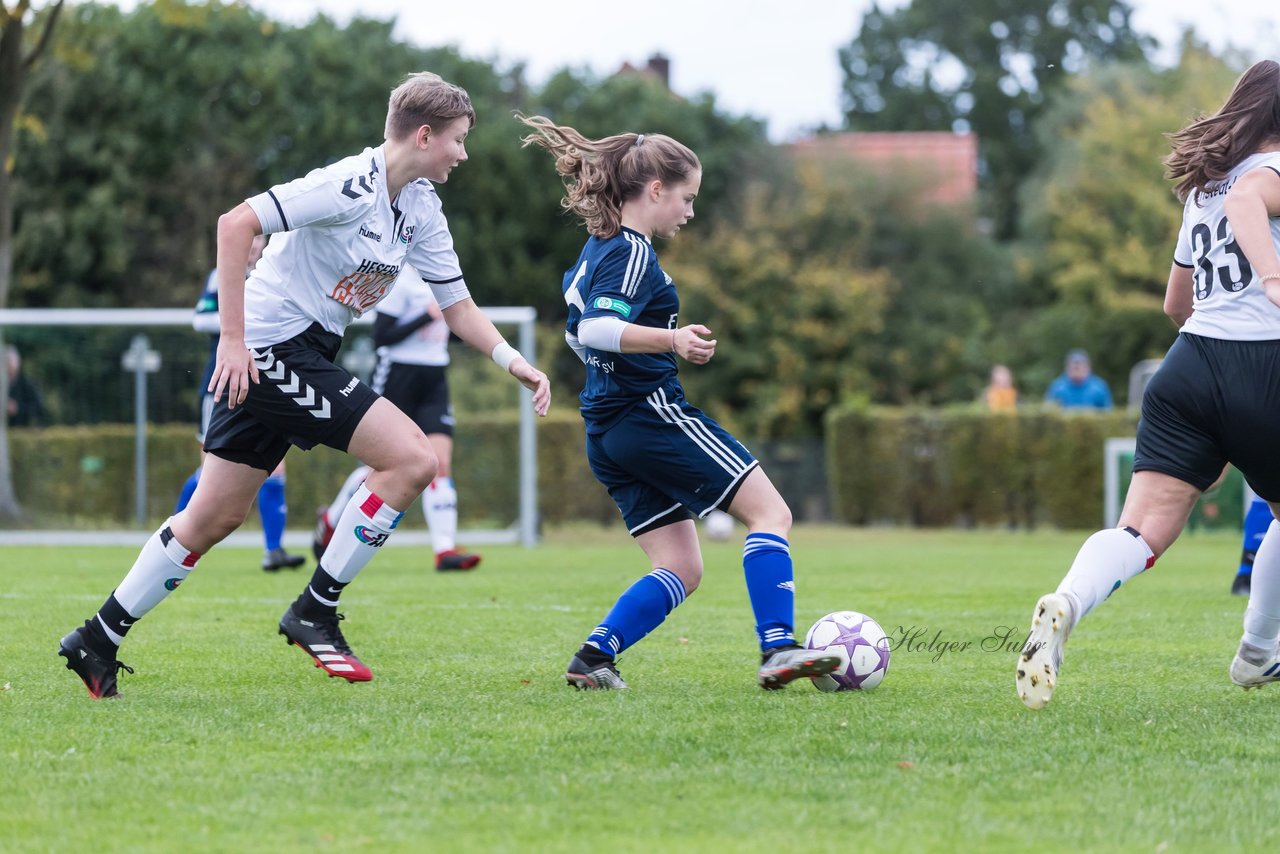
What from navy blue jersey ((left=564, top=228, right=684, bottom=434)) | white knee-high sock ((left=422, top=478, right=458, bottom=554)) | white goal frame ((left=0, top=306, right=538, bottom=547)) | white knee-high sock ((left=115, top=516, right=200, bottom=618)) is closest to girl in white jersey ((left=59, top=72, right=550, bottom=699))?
white knee-high sock ((left=115, top=516, right=200, bottom=618))

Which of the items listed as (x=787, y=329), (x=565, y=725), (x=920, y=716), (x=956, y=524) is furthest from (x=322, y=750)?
(x=787, y=329)

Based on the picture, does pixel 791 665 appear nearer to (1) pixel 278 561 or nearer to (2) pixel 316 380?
(2) pixel 316 380

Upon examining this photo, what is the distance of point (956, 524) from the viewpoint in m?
19.9

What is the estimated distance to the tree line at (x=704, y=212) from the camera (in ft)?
94.1

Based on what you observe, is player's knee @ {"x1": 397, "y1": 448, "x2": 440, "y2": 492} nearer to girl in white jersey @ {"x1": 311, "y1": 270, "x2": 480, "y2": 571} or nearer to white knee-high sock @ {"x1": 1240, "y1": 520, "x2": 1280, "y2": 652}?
white knee-high sock @ {"x1": 1240, "y1": 520, "x2": 1280, "y2": 652}

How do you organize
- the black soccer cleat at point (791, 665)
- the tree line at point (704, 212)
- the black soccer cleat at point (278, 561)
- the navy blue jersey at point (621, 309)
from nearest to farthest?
the black soccer cleat at point (791, 665) → the navy blue jersey at point (621, 309) → the black soccer cleat at point (278, 561) → the tree line at point (704, 212)

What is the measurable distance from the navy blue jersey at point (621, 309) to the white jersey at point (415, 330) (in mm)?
A: 5082

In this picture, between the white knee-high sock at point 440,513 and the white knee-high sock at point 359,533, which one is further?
the white knee-high sock at point 440,513

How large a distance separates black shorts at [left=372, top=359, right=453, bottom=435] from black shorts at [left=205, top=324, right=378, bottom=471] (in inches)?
198

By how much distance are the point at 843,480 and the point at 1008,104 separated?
3639 centimetres

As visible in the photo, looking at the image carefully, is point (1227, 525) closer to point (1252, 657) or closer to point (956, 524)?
point (956, 524)

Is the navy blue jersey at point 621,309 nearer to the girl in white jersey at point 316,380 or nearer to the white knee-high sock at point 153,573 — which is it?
the girl in white jersey at point 316,380

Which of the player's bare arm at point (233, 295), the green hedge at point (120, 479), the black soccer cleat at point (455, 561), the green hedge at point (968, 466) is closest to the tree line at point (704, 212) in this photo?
the green hedge at point (968, 466)
